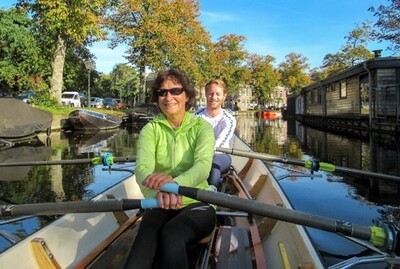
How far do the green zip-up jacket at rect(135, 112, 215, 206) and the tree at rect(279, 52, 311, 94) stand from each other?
286 feet

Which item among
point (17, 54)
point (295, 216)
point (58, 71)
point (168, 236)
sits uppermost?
point (17, 54)

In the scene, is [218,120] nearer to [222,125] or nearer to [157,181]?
[222,125]

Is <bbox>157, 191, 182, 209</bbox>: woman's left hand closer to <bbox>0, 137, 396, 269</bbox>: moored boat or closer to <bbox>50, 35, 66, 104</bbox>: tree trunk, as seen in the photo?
<bbox>0, 137, 396, 269</bbox>: moored boat

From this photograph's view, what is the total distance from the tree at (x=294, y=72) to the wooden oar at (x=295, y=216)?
8779 centimetres

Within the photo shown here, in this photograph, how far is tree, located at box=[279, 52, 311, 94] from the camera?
88.8m

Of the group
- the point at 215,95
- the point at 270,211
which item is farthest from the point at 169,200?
the point at 215,95

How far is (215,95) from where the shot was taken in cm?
588

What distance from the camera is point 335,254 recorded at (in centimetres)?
531

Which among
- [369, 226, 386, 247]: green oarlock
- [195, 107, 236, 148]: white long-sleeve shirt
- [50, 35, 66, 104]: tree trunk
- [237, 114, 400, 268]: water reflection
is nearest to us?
[369, 226, 386, 247]: green oarlock

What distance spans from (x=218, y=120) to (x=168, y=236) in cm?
357

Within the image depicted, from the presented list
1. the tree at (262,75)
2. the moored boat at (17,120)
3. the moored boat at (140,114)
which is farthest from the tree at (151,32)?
the tree at (262,75)

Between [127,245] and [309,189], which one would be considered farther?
[309,189]

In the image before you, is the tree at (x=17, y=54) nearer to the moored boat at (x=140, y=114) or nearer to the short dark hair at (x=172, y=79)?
A: the moored boat at (x=140, y=114)

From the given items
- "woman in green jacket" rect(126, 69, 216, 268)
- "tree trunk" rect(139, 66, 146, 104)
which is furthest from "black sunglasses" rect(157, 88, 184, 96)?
"tree trunk" rect(139, 66, 146, 104)
